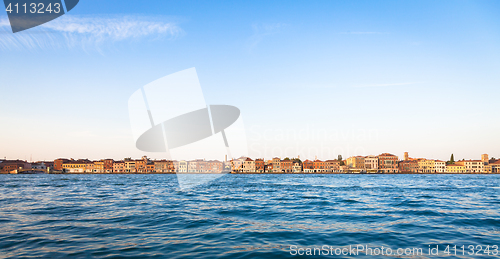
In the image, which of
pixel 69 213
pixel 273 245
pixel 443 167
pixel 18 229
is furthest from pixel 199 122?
pixel 443 167

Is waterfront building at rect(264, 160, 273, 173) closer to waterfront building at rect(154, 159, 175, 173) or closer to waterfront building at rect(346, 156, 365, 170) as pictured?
waterfront building at rect(346, 156, 365, 170)

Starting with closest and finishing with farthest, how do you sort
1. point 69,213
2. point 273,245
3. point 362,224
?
point 273,245 < point 362,224 < point 69,213

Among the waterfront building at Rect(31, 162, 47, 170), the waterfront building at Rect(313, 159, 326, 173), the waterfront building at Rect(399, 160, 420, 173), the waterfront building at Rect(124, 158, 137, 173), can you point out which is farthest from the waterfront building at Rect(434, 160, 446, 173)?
the waterfront building at Rect(31, 162, 47, 170)

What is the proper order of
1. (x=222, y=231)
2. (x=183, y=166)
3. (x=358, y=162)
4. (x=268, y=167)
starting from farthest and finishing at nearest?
(x=268, y=167)
(x=183, y=166)
(x=358, y=162)
(x=222, y=231)

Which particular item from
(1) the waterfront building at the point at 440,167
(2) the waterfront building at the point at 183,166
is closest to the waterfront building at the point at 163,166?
(2) the waterfront building at the point at 183,166

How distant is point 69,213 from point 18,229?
3163 mm

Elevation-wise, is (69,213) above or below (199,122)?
below

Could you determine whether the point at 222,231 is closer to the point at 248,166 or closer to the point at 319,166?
the point at 248,166

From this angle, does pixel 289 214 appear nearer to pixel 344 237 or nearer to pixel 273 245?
pixel 344 237

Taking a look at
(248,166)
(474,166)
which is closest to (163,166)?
(248,166)

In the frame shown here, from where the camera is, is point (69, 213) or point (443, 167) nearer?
point (69, 213)

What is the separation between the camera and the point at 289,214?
39.4ft

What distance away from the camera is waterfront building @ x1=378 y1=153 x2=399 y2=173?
385 ft

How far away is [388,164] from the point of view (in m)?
118
